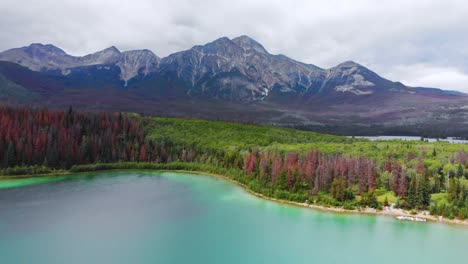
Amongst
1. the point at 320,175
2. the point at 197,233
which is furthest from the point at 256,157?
the point at 197,233

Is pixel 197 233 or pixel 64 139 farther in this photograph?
pixel 64 139

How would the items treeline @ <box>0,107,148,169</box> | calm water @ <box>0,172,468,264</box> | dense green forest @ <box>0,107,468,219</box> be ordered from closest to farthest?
1. calm water @ <box>0,172,468,264</box>
2. dense green forest @ <box>0,107,468,219</box>
3. treeline @ <box>0,107,148,169</box>

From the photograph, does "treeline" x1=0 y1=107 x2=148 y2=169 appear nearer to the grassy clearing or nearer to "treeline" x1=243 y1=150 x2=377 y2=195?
"treeline" x1=243 y1=150 x2=377 y2=195

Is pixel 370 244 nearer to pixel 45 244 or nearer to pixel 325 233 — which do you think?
pixel 325 233

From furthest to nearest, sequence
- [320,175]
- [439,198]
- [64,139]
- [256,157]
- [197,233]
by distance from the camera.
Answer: [64,139], [256,157], [320,175], [439,198], [197,233]

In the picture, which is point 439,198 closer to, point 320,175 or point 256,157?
point 320,175

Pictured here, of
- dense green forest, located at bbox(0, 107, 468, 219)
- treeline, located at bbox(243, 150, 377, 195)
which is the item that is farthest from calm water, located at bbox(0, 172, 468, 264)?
treeline, located at bbox(243, 150, 377, 195)

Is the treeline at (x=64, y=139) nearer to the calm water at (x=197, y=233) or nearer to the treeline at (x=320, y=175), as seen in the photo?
the calm water at (x=197, y=233)
